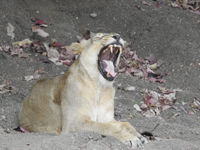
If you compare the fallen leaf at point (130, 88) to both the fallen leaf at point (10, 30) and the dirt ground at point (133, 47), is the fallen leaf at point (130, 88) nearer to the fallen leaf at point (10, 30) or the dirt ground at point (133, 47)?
the dirt ground at point (133, 47)

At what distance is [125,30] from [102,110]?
5369 millimetres

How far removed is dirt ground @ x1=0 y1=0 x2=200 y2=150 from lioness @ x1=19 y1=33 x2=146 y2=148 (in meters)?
0.22

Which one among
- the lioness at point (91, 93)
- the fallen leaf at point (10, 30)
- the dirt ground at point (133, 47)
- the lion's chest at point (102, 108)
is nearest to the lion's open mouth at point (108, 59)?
the lioness at point (91, 93)

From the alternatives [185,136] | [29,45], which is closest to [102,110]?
[185,136]

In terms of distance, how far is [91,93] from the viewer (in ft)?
16.6

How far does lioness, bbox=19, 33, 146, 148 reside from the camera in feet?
16.0

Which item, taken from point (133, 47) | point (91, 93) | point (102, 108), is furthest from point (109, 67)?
point (133, 47)

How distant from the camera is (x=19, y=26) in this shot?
938 cm

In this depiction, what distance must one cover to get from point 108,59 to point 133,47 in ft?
15.8

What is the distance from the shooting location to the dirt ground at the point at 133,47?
475cm

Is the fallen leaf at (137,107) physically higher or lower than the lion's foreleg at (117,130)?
lower

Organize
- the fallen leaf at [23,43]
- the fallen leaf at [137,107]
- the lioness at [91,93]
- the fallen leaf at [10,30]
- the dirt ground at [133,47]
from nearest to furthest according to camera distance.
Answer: the dirt ground at [133,47], the lioness at [91,93], the fallen leaf at [137,107], the fallen leaf at [23,43], the fallen leaf at [10,30]

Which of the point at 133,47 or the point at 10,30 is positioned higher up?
the point at 10,30

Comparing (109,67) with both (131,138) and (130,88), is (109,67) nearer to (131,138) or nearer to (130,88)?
(131,138)
